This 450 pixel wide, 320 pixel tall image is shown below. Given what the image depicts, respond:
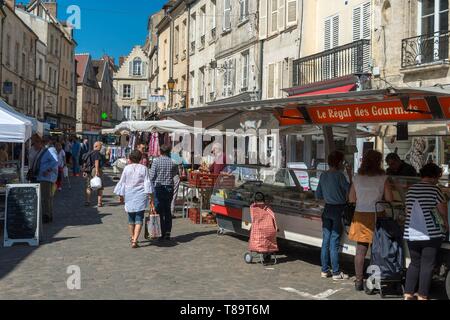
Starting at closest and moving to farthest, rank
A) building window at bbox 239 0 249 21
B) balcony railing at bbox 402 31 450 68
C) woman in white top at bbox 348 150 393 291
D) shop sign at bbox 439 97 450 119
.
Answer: woman in white top at bbox 348 150 393 291 < shop sign at bbox 439 97 450 119 < balcony railing at bbox 402 31 450 68 < building window at bbox 239 0 249 21

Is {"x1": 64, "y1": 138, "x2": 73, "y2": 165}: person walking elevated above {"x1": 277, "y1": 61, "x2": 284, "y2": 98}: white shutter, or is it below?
below

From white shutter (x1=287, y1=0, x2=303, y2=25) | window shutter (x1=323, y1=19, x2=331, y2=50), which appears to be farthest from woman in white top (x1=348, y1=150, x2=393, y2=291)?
white shutter (x1=287, y1=0, x2=303, y2=25)

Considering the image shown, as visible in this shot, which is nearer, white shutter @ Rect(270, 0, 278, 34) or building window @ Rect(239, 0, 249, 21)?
white shutter @ Rect(270, 0, 278, 34)

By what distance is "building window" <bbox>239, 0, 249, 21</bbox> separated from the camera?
934 inches

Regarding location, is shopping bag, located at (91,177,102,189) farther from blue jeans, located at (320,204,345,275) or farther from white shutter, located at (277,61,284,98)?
white shutter, located at (277,61,284,98)

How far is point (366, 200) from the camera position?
22.1 ft

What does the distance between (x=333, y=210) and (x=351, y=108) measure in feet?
5.60

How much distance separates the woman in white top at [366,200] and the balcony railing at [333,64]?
10072 millimetres

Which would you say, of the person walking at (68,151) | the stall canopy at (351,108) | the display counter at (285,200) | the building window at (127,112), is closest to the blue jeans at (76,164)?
the person walking at (68,151)

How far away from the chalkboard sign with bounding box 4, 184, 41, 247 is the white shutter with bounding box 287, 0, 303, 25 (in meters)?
13.1

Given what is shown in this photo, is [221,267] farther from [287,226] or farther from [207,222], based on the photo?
[207,222]

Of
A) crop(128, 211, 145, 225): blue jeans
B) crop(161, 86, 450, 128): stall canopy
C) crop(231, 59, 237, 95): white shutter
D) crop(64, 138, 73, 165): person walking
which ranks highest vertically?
crop(231, 59, 237, 95): white shutter

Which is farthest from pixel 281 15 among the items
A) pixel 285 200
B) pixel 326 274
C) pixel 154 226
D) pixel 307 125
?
pixel 326 274

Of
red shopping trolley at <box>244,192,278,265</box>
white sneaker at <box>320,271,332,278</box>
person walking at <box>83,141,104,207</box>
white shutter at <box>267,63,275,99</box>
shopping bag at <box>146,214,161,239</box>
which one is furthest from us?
white shutter at <box>267,63,275,99</box>
